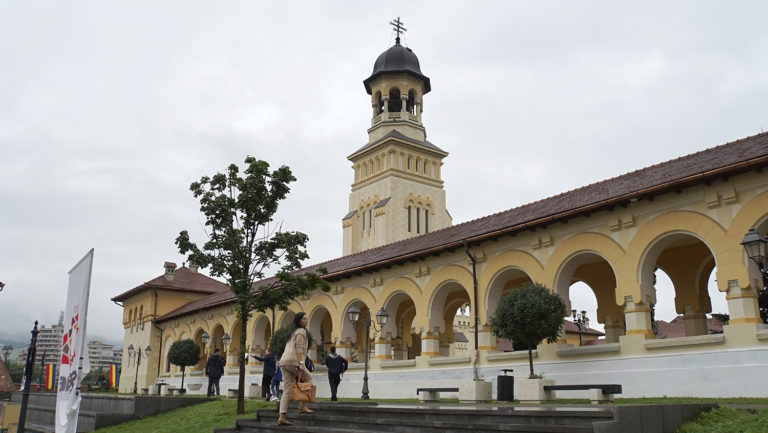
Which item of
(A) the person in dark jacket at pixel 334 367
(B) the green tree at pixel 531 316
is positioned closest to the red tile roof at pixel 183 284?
(A) the person in dark jacket at pixel 334 367

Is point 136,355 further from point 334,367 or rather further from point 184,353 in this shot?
point 334,367

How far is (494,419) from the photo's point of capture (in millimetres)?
9656

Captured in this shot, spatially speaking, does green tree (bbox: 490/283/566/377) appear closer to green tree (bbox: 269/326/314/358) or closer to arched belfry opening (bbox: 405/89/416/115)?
green tree (bbox: 269/326/314/358)

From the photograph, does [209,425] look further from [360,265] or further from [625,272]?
[625,272]

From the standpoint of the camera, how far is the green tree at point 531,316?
16344 mm

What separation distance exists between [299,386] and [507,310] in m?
7.03

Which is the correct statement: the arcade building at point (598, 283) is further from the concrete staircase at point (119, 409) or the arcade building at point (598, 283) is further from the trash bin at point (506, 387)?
the concrete staircase at point (119, 409)

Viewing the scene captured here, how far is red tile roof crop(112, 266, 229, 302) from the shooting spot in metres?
46.9

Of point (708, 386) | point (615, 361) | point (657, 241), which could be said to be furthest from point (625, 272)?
point (708, 386)

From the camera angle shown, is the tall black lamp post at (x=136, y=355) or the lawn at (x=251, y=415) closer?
the lawn at (x=251, y=415)

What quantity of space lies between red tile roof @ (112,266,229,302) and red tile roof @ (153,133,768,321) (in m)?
24.3

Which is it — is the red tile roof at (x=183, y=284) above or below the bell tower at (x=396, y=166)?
below

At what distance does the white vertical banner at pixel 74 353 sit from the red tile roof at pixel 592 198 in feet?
41.3

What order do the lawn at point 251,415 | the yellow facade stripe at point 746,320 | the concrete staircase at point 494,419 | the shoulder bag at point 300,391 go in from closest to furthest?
the concrete staircase at point 494,419, the lawn at point 251,415, the shoulder bag at point 300,391, the yellow facade stripe at point 746,320
